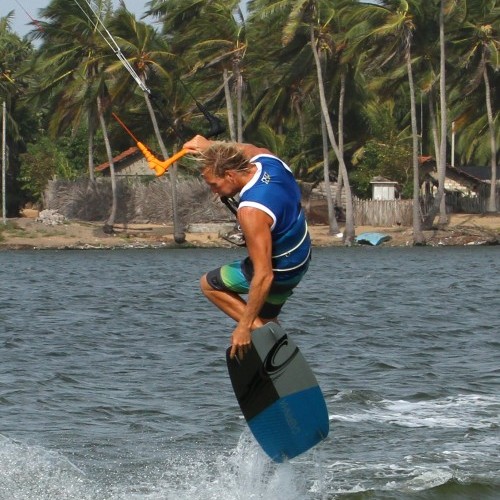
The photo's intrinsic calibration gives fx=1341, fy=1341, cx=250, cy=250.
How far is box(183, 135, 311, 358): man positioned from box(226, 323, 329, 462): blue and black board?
117 mm

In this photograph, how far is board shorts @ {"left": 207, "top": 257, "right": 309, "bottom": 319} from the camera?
818 cm

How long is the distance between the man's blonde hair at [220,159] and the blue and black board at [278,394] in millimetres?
1027

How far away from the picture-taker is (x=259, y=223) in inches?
309

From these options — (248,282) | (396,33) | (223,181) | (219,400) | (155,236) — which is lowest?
(219,400)

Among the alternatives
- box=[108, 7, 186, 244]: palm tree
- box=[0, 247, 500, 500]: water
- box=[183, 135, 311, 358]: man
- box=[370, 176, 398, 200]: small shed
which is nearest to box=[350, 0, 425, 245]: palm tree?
box=[370, 176, 398, 200]: small shed

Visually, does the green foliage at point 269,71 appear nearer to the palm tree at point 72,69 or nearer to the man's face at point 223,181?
the palm tree at point 72,69

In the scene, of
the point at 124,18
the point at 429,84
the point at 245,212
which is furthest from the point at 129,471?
the point at 429,84

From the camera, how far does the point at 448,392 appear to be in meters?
14.4

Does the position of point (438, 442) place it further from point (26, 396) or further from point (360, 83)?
point (360, 83)

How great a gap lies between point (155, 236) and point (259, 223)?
49988mm

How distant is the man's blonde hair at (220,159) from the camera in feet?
26.0

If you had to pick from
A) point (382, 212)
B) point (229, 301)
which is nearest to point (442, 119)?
point (382, 212)

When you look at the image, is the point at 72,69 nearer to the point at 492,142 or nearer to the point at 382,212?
the point at 382,212

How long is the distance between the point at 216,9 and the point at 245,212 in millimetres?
51596
